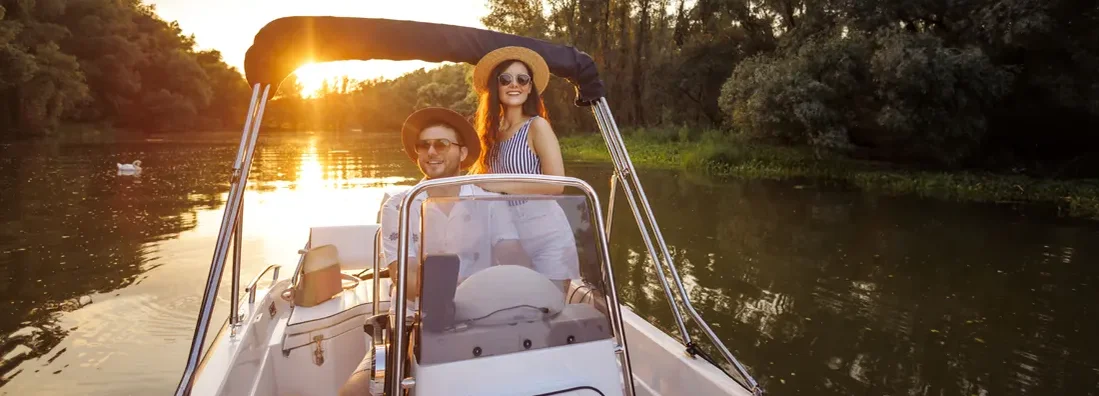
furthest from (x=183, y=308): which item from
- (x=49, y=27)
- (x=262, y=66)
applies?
(x=49, y=27)

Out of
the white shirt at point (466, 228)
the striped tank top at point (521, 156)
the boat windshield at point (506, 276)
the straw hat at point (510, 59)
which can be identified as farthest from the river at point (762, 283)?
the white shirt at point (466, 228)

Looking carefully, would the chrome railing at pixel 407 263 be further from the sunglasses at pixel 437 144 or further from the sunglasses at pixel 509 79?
the sunglasses at pixel 509 79

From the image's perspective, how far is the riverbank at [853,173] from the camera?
13727 mm

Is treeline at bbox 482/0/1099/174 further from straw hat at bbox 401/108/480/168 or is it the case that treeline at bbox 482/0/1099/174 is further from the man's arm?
the man's arm

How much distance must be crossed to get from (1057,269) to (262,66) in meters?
8.77

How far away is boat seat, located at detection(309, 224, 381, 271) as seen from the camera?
4.56 meters

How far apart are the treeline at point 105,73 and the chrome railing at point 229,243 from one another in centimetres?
3141

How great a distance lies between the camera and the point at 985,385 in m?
4.59

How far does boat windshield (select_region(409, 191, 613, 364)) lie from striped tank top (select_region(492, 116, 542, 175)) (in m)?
0.73

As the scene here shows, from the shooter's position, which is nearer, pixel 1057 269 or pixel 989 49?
pixel 1057 269

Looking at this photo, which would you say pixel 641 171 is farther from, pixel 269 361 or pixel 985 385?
pixel 269 361

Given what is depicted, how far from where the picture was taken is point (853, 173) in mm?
17391

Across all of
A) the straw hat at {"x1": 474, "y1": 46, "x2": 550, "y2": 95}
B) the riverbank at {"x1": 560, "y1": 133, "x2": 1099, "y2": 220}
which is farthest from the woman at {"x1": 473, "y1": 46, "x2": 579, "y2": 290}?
the riverbank at {"x1": 560, "y1": 133, "x2": 1099, "y2": 220}

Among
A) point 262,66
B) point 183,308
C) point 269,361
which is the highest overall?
point 262,66
